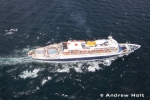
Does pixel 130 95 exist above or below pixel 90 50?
below

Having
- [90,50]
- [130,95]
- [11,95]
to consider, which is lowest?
[11,95]

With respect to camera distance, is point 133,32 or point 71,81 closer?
point 71,81

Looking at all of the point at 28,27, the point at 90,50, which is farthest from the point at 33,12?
the point at 90,50

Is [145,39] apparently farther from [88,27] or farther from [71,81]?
[71,81]

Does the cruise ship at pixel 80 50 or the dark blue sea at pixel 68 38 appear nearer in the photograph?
the dark blue sea at pixel 68 38

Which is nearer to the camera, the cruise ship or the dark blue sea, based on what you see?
the dark blue sea
